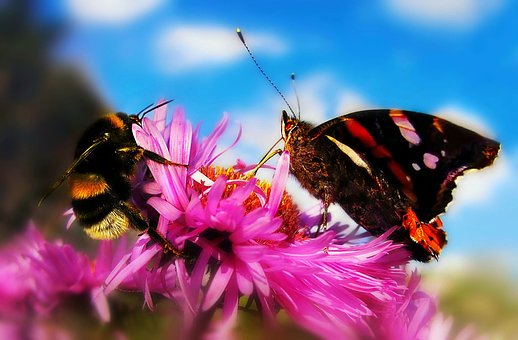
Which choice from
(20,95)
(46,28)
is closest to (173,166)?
(20,95)

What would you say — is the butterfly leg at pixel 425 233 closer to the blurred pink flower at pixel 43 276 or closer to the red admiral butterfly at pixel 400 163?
the red admiral butterfly at pixel 400 163

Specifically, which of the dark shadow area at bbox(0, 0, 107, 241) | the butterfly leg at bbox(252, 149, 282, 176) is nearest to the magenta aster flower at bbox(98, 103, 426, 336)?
the butterfly leg at bbox(252, 149, 282, 176)

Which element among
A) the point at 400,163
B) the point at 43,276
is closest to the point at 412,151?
the point at 400,163

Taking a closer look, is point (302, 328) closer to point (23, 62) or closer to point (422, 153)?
point (422, 153)

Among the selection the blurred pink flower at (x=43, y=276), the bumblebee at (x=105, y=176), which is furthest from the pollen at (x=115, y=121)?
the blurred pink flower at (x=43, y=276)

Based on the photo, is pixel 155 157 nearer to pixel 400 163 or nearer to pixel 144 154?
pixel 144 154

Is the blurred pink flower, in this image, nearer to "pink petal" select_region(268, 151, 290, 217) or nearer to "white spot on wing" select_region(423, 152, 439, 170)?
"pink petal" select_region(268, 151, 290, 217)
